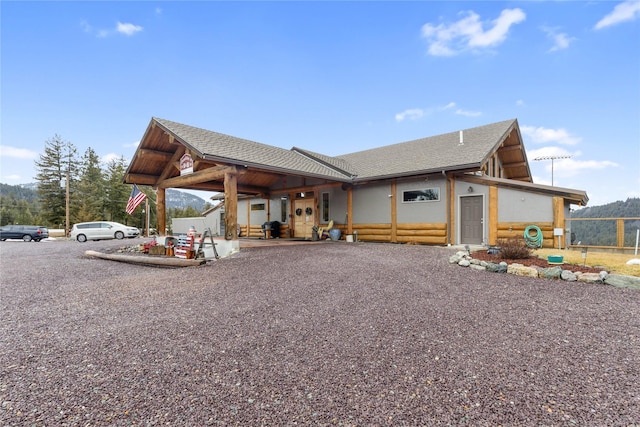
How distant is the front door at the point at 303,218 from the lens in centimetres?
1472

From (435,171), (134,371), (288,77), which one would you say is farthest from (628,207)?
(134,371)

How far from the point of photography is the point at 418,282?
5.16 meters

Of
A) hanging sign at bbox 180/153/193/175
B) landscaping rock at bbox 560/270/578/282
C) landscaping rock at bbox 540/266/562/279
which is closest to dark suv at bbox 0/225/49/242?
hanging sign at bbox 180/153/193/175

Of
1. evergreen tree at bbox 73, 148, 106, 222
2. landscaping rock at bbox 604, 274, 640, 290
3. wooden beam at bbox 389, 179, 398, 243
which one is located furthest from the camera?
evergreen tree at bbox 73, 148, 106, 222

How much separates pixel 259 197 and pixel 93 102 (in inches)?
474

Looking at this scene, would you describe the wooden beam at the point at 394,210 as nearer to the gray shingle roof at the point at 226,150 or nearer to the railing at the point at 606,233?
the gray shingle roof at the point at 226,150

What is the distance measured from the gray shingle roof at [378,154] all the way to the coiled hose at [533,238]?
8.76 ft

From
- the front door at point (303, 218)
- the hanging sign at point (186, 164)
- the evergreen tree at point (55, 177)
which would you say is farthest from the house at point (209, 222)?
the evergreen tree at point (55, 177)

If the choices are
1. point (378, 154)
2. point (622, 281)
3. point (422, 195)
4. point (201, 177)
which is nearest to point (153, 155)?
point (201, 177)

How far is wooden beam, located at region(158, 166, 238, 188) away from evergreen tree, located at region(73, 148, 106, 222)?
92.0 ft

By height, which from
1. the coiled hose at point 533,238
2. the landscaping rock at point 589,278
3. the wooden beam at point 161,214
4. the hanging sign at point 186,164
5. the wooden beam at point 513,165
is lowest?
the landscaping rock at point 589,278

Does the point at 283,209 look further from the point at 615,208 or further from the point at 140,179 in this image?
the point at 615,208

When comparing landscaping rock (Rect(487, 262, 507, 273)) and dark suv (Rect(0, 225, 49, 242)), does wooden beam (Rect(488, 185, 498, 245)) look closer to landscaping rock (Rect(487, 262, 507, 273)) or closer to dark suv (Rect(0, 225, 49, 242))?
landscaping rock (Rect(487, 262, 507, 273))

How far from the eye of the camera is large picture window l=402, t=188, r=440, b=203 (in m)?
11.1
